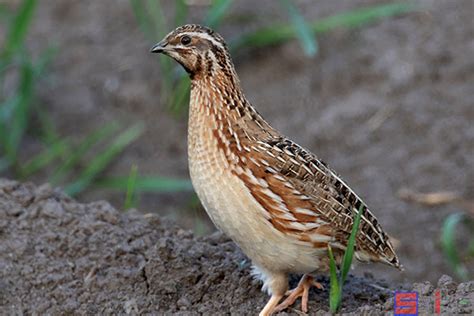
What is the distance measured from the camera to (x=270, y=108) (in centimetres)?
982

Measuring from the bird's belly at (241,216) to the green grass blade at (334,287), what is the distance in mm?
194

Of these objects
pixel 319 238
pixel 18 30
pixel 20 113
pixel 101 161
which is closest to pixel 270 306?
pixel 319 238

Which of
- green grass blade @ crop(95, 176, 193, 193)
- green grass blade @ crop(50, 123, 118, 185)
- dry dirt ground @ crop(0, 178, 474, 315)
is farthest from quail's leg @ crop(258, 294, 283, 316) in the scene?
green grass blade @ crop(50, 123, 118, 185)

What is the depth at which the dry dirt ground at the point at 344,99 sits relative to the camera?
879cm

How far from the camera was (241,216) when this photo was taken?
5.21 metres

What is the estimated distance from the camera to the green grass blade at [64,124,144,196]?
347 inches

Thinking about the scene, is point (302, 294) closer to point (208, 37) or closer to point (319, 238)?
point (319, 238)

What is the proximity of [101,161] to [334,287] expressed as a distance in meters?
4.29

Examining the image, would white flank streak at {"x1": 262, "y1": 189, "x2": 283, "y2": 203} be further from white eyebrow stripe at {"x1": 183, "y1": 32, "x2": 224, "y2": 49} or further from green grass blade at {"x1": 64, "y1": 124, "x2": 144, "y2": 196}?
green grass blade at {"x1": 64, "y1": 124, "x2": 144, "y2": 196}

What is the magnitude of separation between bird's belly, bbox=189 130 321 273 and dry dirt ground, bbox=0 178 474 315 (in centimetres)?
34

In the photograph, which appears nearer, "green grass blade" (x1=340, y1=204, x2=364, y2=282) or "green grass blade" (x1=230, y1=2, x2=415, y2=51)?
"green grass blade" (x1=340, y1=204, x2=364, y2=282)

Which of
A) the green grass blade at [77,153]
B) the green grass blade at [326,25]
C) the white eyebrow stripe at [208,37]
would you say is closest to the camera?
the white eyebrow stripe at [208,37]

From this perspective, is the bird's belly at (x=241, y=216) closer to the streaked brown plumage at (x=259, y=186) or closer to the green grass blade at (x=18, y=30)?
the streaked brown plumage at (x=259, y=186)

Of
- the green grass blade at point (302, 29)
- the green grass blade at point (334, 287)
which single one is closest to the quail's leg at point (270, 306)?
the green grass blade at point (334, 287)
